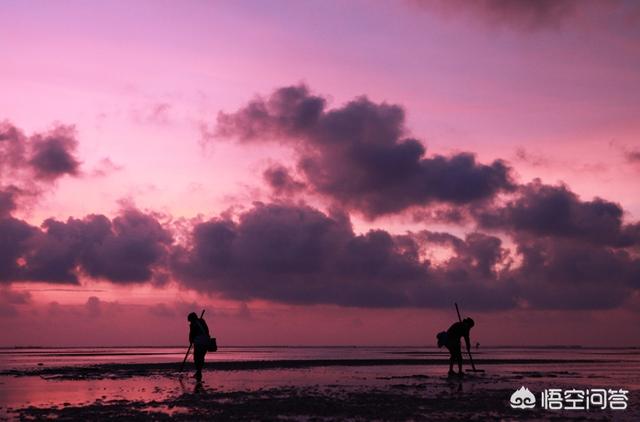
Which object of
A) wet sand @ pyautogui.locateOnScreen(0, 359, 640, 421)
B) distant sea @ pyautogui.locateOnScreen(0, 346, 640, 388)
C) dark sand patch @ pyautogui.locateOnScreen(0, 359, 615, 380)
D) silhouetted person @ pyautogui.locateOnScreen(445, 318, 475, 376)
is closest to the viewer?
wet sand @ pyautogui.locateOnScreen(0, 359, 640, 421)

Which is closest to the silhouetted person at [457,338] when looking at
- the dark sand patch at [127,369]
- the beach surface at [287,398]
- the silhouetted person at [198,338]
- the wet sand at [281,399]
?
the wet sand at [281,399]

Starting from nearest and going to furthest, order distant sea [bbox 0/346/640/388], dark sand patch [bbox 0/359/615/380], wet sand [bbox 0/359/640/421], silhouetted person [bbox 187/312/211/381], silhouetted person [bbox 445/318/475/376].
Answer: wet sand [bbox 0/359/640/421] < silhouetted person [bbox 187/312/211/381] < silhouetted person [bbox 445/318/475/376] < dark sand patch [bbox 0/359/615/380] < distant sea [bbox 0/346/640/388]

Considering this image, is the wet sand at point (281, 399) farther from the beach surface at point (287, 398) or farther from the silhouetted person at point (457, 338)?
the silhouetted person at point (457, 338)

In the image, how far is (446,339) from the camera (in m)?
34.5

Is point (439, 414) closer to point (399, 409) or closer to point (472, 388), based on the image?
point (399, 409)

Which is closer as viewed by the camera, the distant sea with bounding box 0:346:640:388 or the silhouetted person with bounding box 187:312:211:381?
the silhouetted person with bounding box 187:312:211:381

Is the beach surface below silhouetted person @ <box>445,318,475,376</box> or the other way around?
below

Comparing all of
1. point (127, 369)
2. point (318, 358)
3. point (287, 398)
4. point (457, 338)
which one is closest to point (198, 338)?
point (287, 398)

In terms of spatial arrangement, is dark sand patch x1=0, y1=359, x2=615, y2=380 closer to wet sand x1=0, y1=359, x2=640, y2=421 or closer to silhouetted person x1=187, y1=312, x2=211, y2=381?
wet sand x1=0, y1=359, x2=640, y2=421

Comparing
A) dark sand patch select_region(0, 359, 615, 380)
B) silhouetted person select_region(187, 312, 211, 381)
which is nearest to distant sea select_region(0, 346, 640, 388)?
dark sand patch select_region(0, 359, 615, 380)

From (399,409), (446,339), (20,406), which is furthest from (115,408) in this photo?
(446,339)

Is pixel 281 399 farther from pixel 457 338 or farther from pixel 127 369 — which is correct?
pixel 127 369

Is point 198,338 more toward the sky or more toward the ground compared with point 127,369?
more toward the sky

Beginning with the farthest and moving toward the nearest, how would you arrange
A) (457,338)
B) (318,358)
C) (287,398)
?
(318,358) → (457,338) → (287,398)
